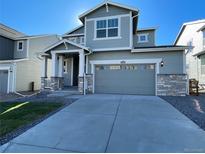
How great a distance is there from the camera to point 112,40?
1227cm

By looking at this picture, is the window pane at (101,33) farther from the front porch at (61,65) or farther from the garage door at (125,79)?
the garage door at (125,79)

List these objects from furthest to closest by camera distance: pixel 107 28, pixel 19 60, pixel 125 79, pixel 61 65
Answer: pixel 19 60 → pixel 61 65 → pixel 107 28 → pixel 125 79

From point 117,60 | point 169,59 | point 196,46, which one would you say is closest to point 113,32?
point 117,60

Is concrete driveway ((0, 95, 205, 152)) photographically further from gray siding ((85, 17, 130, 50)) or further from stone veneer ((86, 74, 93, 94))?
gray siding ((85, 17, 130, 50))

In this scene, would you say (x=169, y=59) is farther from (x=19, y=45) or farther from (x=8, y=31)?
(x=8, y=31)

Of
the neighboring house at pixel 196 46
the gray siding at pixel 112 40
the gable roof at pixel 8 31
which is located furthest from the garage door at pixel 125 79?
the gable roof at pixel 8 31

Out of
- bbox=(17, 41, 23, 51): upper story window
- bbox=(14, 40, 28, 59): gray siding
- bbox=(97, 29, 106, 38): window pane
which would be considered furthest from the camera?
bbox=(17, 41, 23, 51): upper story window

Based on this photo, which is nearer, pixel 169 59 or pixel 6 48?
pixel 169 59

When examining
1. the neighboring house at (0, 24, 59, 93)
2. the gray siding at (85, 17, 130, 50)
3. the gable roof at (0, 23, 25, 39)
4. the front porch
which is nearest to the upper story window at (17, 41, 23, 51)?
the neighboring house at (0, 24, 59, 93)

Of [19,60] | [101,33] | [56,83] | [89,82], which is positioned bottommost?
[56,83]

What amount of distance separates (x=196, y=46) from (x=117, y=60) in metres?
12.7

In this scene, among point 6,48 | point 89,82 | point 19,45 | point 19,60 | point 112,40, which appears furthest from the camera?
point 19,45

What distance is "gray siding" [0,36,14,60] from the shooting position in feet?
56.7

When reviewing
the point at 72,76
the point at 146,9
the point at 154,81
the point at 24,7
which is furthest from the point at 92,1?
the point at 154,81
